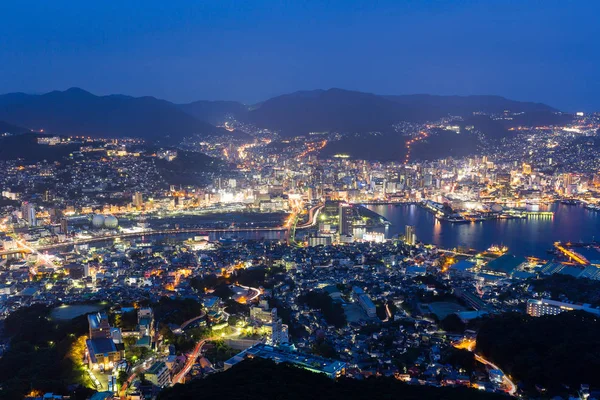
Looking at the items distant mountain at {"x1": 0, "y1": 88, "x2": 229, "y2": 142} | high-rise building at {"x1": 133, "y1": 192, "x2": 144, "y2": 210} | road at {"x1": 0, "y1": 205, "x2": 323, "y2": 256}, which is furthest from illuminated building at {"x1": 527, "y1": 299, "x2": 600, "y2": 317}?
distant mountain at {"x1": 0, "y1": 88, "x2": 229, "y2": 142}

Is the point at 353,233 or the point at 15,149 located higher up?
the point at 15,149

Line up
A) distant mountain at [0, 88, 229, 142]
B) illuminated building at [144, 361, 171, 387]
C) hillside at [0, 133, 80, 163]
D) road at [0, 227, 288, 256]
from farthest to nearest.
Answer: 1. distant mountain at [0, 88, 229, 142]
2. hillside at [0, 133, 80, 163]
3. road at [0, 227, 288, 256]
4. illuminated building at [144, 361, 171, 387]

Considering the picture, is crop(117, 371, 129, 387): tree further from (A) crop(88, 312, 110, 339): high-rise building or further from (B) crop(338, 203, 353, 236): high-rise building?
(B) crop(338, 203, 353, 236): high-rise building

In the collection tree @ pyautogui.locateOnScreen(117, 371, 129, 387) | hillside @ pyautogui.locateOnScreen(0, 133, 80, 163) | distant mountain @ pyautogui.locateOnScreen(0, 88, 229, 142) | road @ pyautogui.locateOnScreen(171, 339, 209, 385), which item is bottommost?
road @ pyautogui.locateOnScreen(171, 339, 209, 385)

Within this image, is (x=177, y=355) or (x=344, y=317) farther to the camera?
(x=344, y=317)

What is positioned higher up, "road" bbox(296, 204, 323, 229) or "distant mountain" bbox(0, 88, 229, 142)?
"distant mountain" bbox(0, 88, 229, 142)

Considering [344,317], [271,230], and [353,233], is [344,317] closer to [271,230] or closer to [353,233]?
[353,233]

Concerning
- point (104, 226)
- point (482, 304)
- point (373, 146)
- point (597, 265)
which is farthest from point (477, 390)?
point (373, 146)

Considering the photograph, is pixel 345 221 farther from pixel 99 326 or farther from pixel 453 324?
pixel 99 326
